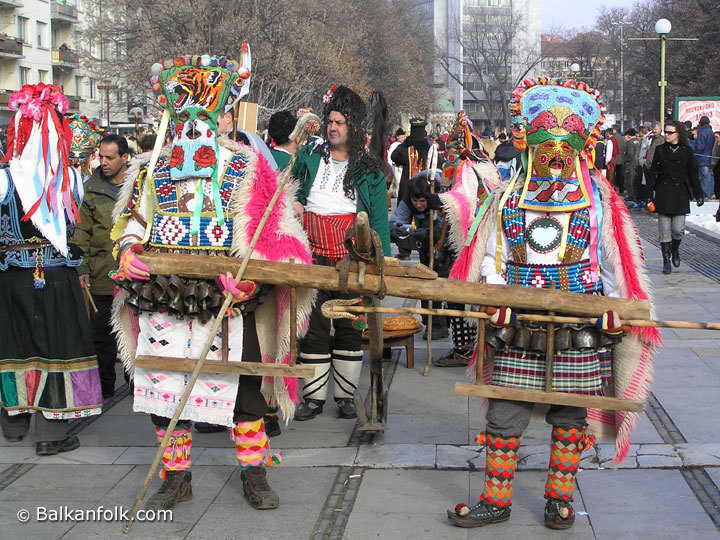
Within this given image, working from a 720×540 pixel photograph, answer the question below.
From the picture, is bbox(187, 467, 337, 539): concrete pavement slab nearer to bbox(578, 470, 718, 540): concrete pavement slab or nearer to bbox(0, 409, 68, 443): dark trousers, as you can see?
bbox(0, 409, 68, 443): dark trousers

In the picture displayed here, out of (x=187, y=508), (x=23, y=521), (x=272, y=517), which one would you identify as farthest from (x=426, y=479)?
(x=23, y=521)

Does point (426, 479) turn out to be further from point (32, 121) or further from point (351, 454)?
point (32, 121)

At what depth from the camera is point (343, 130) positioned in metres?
5.58

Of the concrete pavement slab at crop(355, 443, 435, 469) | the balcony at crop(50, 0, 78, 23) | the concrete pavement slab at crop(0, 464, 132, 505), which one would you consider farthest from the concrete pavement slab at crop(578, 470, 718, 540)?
the balcony at crop(50, 0, 78, 23)

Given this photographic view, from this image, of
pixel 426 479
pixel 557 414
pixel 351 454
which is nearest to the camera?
pixel 557 414

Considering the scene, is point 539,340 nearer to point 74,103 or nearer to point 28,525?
point 28,525

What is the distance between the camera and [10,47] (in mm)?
50281

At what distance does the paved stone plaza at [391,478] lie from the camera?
423cm

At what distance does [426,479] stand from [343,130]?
83.2 inches

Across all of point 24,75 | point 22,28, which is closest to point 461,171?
point 24,75

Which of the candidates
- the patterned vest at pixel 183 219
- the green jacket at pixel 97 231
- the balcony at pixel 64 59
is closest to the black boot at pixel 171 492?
the patterned vest at pixel 183 219

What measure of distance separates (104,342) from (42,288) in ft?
4.28

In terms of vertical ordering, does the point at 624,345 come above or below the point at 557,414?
above

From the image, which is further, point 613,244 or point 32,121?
point 32,121
